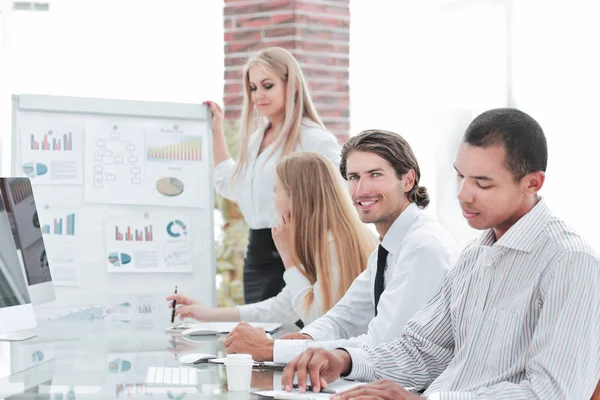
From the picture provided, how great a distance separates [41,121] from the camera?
124 inches

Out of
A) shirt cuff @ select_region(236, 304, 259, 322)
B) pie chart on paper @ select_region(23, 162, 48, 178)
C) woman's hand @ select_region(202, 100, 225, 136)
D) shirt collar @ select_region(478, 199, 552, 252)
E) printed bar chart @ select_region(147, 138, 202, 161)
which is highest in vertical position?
woman's hand @ select_region(202, 100, 225, 136)

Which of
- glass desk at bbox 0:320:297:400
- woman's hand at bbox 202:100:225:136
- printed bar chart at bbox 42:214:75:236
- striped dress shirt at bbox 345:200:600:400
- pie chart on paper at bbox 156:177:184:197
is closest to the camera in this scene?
striped dress shirt at bbox 345:200:600:400

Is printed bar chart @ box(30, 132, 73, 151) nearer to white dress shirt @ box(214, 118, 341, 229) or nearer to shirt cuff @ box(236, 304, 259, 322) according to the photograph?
white dress shirt @ box(214, 118, 341, 229)

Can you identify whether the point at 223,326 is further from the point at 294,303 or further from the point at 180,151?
the point at 180,151

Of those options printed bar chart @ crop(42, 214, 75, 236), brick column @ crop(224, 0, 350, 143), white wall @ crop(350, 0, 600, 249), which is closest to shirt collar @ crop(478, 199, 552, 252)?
printed bar chart @ crop(42, 214, 75, 236)

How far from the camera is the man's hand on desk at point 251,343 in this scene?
1.91m

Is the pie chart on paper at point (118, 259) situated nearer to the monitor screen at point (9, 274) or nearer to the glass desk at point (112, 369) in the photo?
the glass desk at point (112, 369)

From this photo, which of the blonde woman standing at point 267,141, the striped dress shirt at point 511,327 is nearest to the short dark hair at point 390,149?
the striped dress shirt at point 511,327

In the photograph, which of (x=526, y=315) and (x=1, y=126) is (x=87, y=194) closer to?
(x=1, y=126)

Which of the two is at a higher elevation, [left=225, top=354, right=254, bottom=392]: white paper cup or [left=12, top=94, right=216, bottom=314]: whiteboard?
[left=12, top=94, right=216, bottom=314]: whiteboard

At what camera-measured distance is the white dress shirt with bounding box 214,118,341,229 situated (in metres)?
3.25

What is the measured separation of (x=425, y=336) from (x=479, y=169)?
0.43m

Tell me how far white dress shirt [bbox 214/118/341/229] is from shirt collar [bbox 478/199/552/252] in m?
1.78

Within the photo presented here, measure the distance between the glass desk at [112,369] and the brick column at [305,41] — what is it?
2.15 m
